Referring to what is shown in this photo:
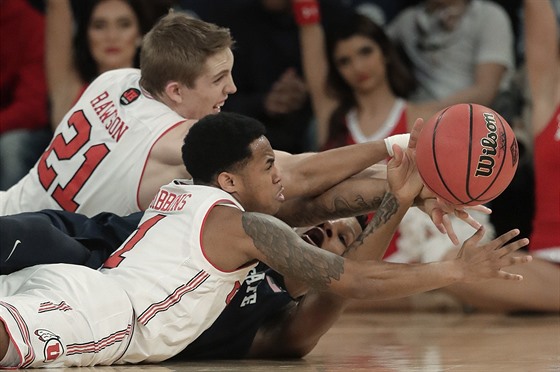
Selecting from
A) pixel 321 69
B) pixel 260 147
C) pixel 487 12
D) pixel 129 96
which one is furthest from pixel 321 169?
pixel 487 12

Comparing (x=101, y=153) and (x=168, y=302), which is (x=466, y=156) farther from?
(x=101, y=153)

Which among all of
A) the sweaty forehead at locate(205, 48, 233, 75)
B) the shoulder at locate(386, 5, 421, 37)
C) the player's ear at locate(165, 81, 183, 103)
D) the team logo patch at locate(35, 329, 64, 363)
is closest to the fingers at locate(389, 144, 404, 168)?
the sweaty forehead at locate(205, 48, 233, 75)

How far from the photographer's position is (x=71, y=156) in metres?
4.92

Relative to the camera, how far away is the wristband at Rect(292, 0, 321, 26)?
24.3 ft

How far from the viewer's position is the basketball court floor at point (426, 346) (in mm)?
3852

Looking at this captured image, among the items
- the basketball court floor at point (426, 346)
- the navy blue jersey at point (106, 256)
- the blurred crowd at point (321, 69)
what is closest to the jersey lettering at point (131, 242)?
the navy blue jersey at point (106, 256)

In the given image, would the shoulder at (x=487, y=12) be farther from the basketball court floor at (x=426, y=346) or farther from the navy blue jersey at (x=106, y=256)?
Answer: the navy blue jersey at (x=106, y=256)

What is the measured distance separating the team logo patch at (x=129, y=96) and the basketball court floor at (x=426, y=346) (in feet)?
4.55

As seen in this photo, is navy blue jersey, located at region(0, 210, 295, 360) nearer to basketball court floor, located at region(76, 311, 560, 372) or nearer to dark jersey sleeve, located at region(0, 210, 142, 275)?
dark jersey sleeve, located at region(0, 210, 142, 275)

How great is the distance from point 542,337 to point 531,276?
1345 millimetres

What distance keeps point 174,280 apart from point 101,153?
1153 millimetres

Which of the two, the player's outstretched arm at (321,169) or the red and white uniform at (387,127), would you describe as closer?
the player's outstretched arm at (321,169)

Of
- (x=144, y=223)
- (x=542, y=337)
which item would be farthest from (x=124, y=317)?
(x=542, y=337)

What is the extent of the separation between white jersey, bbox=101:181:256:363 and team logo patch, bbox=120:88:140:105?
1.02 meters
